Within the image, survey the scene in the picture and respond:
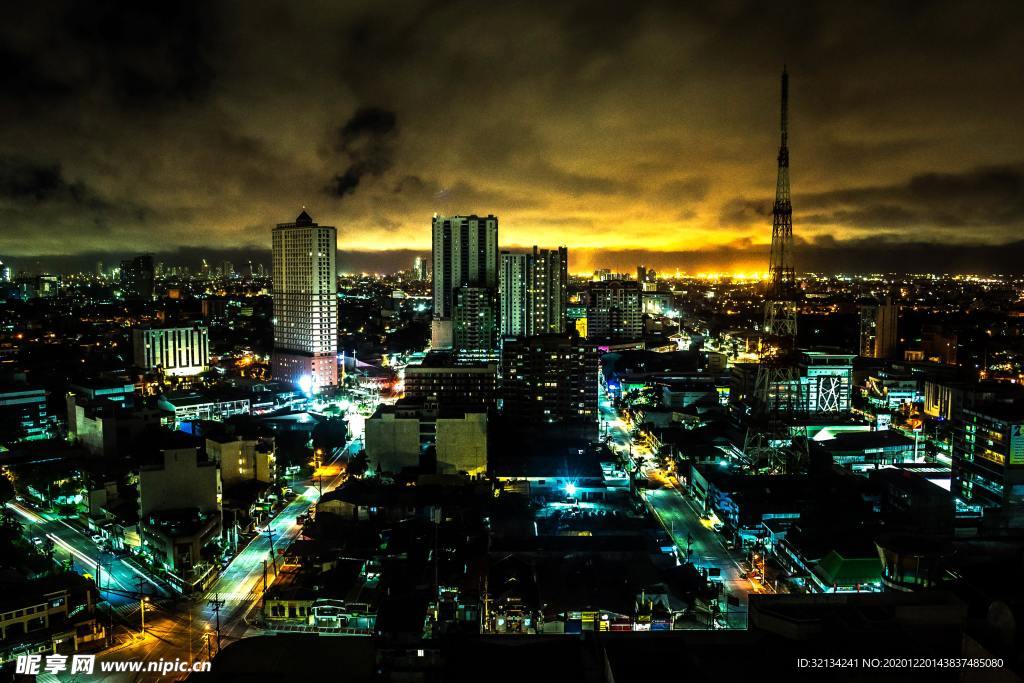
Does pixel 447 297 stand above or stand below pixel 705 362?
above

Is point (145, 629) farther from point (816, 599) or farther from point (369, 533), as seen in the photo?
point (816, 599)

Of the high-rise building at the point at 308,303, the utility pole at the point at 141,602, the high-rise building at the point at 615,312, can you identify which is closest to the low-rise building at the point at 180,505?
the utility pole at the point at 141,602

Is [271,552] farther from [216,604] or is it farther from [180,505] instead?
[180,505]

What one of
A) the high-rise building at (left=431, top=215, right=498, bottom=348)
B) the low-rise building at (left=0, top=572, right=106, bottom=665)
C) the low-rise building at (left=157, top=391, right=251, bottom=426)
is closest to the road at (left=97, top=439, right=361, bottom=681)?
the low-rise building at (left=0, top=572, right=106, bottom=665)

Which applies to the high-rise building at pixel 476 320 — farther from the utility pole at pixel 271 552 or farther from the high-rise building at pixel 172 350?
the utility pole at pixel 271 552

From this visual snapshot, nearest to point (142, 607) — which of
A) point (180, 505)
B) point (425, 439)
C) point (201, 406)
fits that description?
point (180, 505)

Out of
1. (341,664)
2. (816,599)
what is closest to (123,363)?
(341,664)
